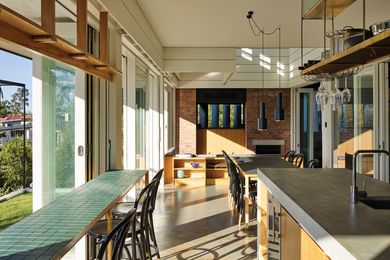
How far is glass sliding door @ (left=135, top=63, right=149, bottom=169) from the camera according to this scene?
20.7 ft

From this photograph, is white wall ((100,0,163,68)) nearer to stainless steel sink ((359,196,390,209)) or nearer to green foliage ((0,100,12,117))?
green foliage ((0,100,12,117))

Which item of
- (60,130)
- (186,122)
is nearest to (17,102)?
(60,130)

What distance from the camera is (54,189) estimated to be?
3.37m

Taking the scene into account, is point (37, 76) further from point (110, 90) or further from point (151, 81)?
point (151, 81)

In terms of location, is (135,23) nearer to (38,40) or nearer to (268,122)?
(38,40)

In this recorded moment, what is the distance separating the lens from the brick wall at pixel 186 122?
11.7 m

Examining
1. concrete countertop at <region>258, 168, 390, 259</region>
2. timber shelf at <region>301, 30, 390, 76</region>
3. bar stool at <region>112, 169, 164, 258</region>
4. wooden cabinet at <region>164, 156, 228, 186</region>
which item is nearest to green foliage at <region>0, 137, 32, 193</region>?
bar stool at <region>112, 169, 164, 258</region>

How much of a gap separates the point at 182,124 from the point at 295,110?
10.7ft

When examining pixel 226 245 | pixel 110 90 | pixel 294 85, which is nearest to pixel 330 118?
pixel 294 85

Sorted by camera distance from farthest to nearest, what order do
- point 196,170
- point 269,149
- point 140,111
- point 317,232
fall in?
point 269,149 < point 196,170 < point 140,111 < point 317,232

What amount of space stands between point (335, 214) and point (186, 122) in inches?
383

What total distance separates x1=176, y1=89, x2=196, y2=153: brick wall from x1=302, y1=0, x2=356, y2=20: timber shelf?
7.93 metres

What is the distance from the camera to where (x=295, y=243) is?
8.02ft

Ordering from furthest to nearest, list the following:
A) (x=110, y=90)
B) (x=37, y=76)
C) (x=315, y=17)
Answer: (x=110, y=90) < (x=315, y=17) < (x=37, y=76)
